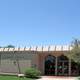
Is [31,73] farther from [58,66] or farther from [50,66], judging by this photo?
[58,66]

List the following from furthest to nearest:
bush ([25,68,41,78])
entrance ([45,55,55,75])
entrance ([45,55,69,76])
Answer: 1. entrance ([45,55,55,75])
2. entrance ([45,55,69,76])
3. bush ([25,68,41,78])

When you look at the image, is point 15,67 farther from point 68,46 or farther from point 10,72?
point 68,46

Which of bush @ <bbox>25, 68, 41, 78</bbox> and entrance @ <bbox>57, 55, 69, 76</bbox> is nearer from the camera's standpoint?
bush @ <bbox>25, 68, 41, 78</bbox>

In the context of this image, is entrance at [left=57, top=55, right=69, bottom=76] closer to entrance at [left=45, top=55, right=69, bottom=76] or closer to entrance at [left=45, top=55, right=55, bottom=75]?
entrance at [left=45, top=55, right=69, bottom=76]

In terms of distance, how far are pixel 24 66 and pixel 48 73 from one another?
13.8ft

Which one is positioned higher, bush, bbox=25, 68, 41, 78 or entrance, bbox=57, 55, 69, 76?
entrance, bbox=57, 55, 69, 76

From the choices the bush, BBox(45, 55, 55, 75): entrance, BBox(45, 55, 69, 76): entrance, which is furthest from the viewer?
BBox(45, 55, 55, 75): entrance

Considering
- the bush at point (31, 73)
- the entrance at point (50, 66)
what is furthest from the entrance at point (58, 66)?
the bush at point (31, 73)

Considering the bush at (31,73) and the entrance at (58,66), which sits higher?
the entrance at (58,66)

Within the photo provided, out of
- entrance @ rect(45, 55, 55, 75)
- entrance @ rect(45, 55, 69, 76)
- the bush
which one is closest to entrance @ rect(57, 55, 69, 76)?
entrance @ rect(45, 55, 69, 76)

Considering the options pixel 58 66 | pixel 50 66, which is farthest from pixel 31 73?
pixel 58 66

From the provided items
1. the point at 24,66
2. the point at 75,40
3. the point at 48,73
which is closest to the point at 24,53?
the point at 24,66

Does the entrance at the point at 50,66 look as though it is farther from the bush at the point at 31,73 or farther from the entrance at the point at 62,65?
the bush at the point at 31,73

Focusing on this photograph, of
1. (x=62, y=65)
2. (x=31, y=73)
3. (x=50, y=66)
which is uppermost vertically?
(x=62, y=65)
